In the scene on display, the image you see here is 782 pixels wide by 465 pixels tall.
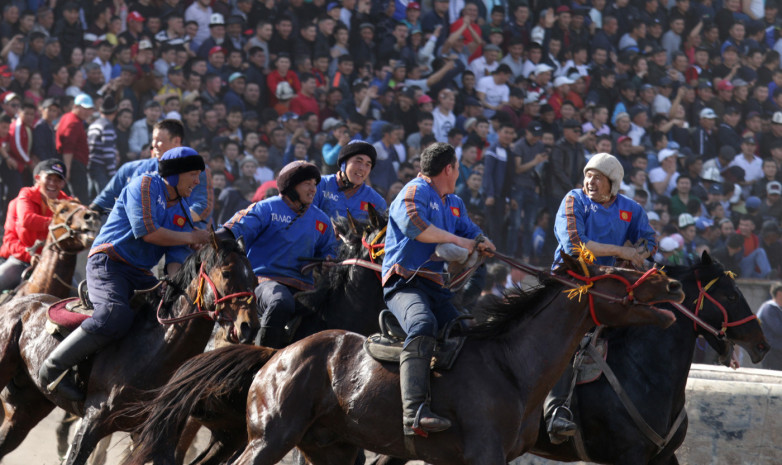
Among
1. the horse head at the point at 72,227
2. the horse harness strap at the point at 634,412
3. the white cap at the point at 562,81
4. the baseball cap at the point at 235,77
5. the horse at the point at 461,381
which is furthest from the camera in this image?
the white cap at the point at 562,81

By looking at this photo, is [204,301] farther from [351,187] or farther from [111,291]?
[351,187]

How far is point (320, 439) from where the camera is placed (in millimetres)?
5641

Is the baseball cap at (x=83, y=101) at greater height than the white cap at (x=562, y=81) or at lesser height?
greater

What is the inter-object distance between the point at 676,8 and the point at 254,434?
14460 mm

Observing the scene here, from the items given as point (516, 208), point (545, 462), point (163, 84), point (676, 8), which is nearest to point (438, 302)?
point (545, 462)

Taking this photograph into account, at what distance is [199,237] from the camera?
6.51 m

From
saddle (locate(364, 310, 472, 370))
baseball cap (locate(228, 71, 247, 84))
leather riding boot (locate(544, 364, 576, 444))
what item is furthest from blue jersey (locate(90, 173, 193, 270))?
baseball cap (locate(228, 71, 247, 84))

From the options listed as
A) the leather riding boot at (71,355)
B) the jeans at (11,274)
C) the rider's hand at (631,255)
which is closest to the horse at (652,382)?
the rider's hand at (631,255)

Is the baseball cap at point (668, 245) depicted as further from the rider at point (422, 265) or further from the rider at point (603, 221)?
the rider at point (422, 265)

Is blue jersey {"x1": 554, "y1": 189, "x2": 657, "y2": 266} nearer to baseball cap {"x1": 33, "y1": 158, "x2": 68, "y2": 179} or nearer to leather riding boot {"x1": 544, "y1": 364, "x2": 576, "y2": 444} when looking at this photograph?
leather riding boot {"x1": 544, "y1": 364, "x2": 576, "y2": 444}

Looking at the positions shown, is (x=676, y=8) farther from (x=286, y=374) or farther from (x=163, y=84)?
(x=286, y=374)

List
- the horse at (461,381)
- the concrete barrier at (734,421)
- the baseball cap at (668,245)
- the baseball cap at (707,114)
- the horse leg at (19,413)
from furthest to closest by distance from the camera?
the baseball cap at (707,114) → the baseball cap at (668,245) → the concrete barrier at (734,421) → the horse leg at (19,413) → the horse at (461,381)

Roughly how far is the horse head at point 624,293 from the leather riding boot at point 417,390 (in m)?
0.90

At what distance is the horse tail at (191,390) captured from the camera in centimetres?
566
